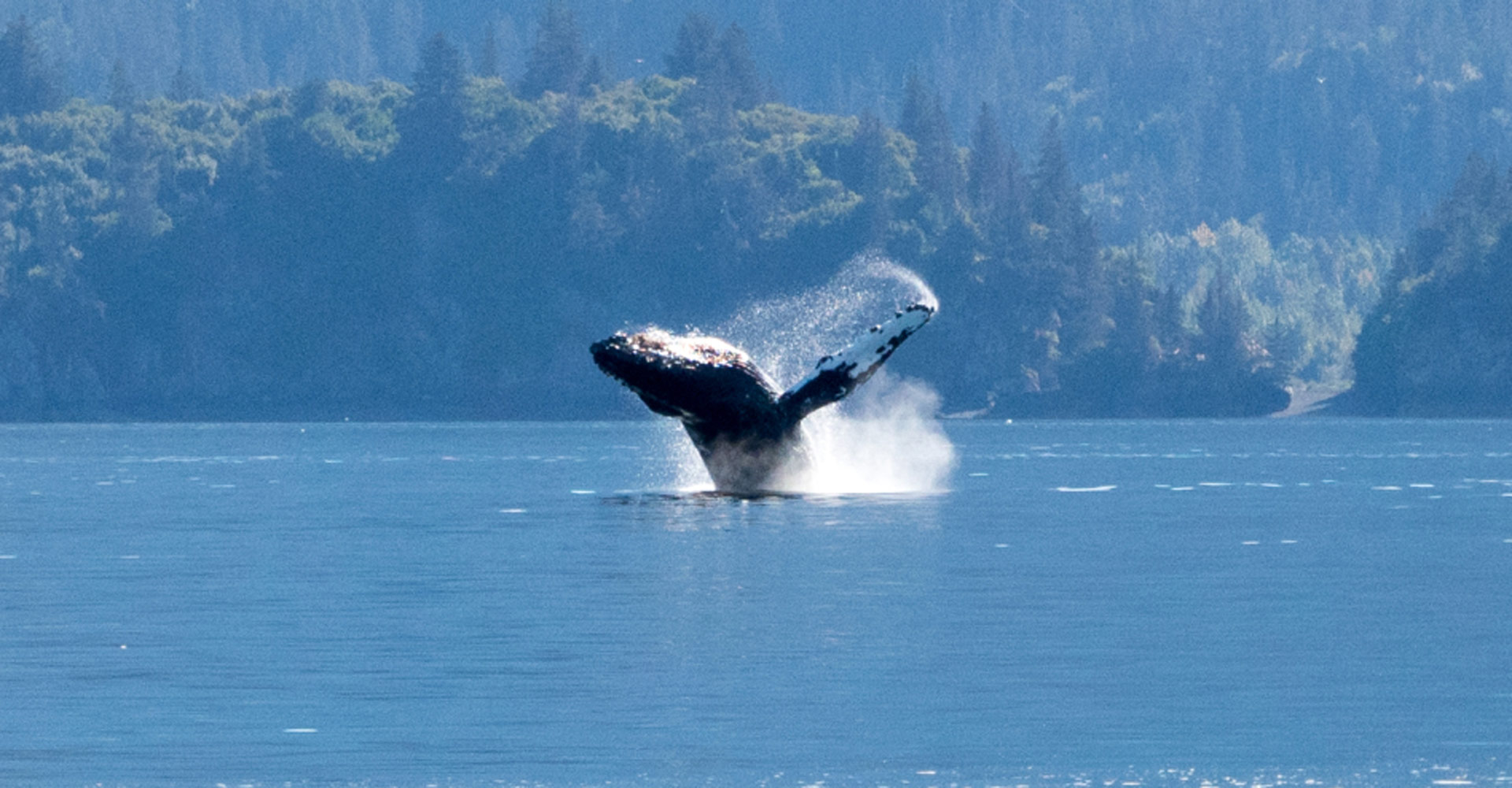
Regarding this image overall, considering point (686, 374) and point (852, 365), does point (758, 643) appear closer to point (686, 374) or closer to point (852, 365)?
point (686, 374)

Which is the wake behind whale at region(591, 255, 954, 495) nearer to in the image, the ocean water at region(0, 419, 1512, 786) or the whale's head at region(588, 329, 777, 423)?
the whale's head at region(588, 329, 777, 423)

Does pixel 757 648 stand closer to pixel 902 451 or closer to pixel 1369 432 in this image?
pixel 902 451

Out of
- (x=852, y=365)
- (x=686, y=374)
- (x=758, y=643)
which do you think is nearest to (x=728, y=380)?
(x=686, y=374)

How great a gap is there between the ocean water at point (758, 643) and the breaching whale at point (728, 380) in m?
1.92

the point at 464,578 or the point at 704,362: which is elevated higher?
the point at 704,362

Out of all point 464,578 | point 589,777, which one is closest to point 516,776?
point 589,777

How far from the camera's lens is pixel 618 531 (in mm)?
57438

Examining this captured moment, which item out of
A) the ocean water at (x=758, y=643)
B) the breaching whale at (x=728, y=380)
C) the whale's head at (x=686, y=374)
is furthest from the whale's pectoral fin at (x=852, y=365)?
the ocean water at (x=758, y=643)

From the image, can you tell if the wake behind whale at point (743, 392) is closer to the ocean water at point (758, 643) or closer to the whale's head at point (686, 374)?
the whale's head at point (686, 374)

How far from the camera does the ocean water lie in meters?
27.4

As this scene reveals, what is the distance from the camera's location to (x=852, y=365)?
6059cm

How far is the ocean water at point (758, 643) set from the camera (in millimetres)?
27422

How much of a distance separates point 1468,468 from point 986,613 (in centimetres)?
6439

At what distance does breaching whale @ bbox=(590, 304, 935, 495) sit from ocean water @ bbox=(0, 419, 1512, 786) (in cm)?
192
